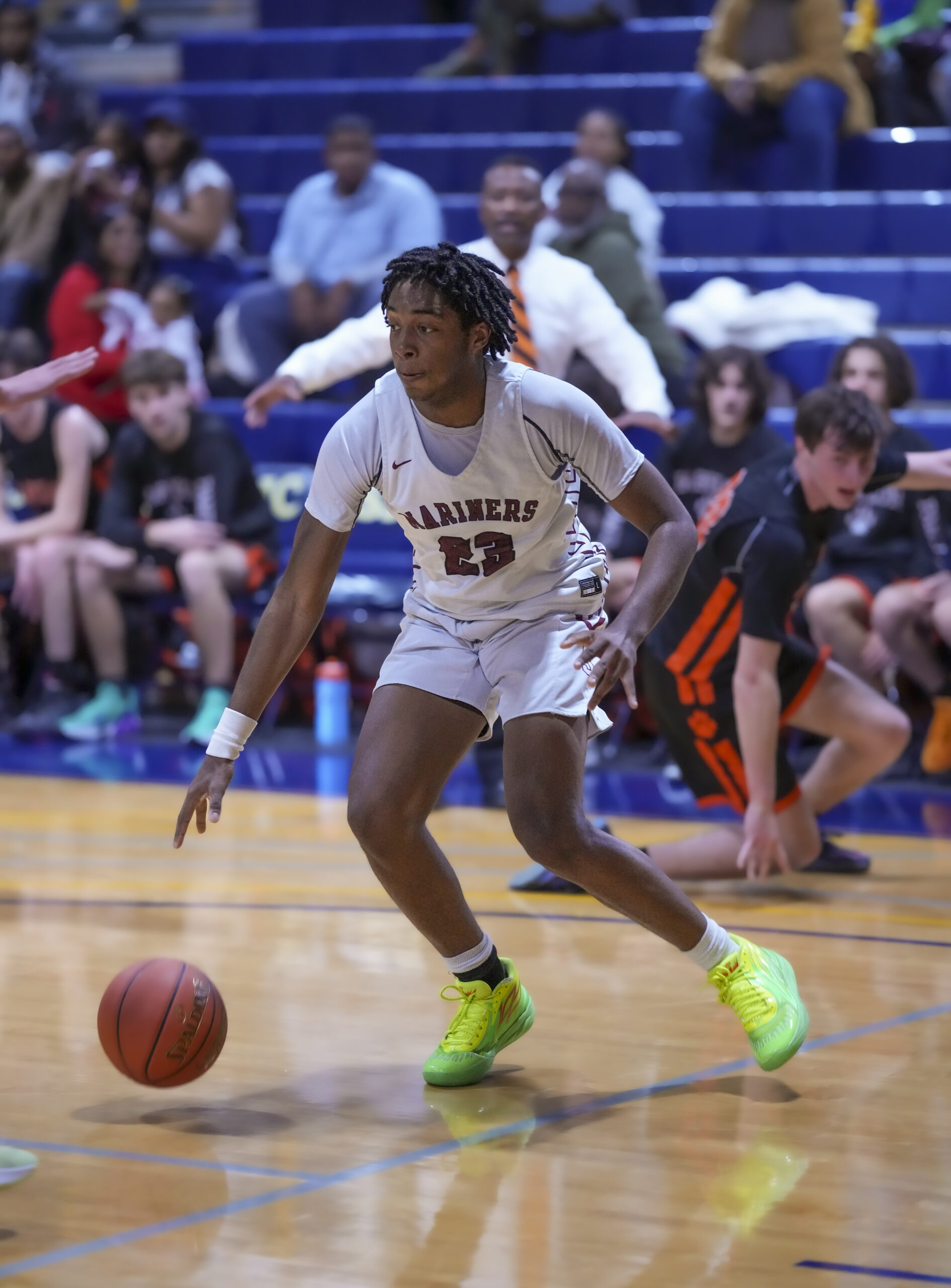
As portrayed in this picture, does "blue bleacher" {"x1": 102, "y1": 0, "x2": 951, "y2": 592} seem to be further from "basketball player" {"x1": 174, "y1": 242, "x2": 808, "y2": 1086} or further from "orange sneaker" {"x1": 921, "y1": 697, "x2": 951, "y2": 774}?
"basketball player" {"x1": 174, "y1": 242, "x2": 808, "y2": 1086}

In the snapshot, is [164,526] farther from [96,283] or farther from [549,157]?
[549,157]

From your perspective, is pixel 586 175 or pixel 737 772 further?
pixel 586 175

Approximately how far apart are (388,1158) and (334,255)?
25.5 feet

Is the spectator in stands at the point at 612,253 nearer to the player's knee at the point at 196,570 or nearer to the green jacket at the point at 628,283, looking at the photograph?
the green jacket at the point at 628,283

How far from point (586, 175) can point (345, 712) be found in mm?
2810

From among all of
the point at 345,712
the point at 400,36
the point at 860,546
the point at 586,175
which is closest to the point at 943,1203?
the point at 860,546

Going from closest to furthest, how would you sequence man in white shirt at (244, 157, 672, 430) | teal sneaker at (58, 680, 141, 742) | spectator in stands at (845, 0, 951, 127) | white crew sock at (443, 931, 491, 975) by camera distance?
white crew sock at (443, 931, 491, 975) < man in white shirt at (244, 157, 672, 430) < teal sneaker at (58, 680, 141, 742) < spectator in stands at (845, 0, 951, 127)

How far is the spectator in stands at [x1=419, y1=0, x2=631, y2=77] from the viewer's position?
1175cm

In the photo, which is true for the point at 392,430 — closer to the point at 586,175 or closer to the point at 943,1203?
the point at 943,1203

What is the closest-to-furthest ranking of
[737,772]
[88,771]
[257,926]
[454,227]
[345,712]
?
[257,926]
[737,772]
[88,771]
[345,712]
[454,227]

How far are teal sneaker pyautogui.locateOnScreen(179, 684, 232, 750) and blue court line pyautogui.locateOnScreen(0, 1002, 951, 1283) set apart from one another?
15.8ft

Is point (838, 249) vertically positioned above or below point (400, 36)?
below

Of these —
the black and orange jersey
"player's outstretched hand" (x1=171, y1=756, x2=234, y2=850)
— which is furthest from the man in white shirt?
"player's outstretched hand" (x1=171, y1=756, x2=234, y2=850)

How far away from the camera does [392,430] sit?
3738 mm
